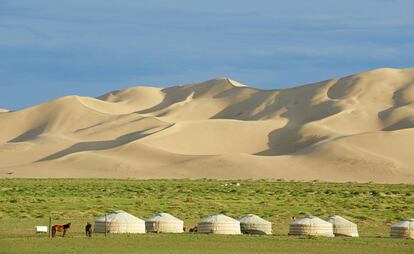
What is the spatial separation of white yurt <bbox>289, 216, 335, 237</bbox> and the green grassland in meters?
0.68

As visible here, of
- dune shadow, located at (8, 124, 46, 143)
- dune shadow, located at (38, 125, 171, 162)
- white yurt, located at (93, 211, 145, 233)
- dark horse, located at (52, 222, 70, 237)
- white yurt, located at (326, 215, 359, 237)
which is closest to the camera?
dark horse, located at (52, 222, 70, 237)

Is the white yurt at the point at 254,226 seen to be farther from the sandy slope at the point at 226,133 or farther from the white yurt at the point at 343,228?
the sandy slope at the point at 226,133

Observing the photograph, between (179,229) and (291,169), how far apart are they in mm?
71684

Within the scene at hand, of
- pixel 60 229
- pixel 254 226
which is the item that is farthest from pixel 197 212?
pixel 60 229

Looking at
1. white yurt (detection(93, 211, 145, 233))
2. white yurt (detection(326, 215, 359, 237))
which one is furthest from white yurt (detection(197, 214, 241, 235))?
white yurt (detection(326, 215, 359, 237))

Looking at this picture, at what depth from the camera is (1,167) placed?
401 feet

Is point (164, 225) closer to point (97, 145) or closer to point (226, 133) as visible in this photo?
point (226, 133)

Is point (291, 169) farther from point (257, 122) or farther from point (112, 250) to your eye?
point (112, 250)

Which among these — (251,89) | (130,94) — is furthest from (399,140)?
(130,94)

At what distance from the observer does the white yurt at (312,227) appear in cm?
3631

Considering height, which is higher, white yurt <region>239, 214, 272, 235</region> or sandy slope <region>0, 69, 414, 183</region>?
sandy slope <region>0, 69, 414, 183</region>

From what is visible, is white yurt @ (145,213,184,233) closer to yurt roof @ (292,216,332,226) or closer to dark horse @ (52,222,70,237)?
dark horse @ (52,222,70,237)

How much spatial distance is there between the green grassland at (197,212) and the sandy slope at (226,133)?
34916 millimetres

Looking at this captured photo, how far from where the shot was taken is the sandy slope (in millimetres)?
110000
